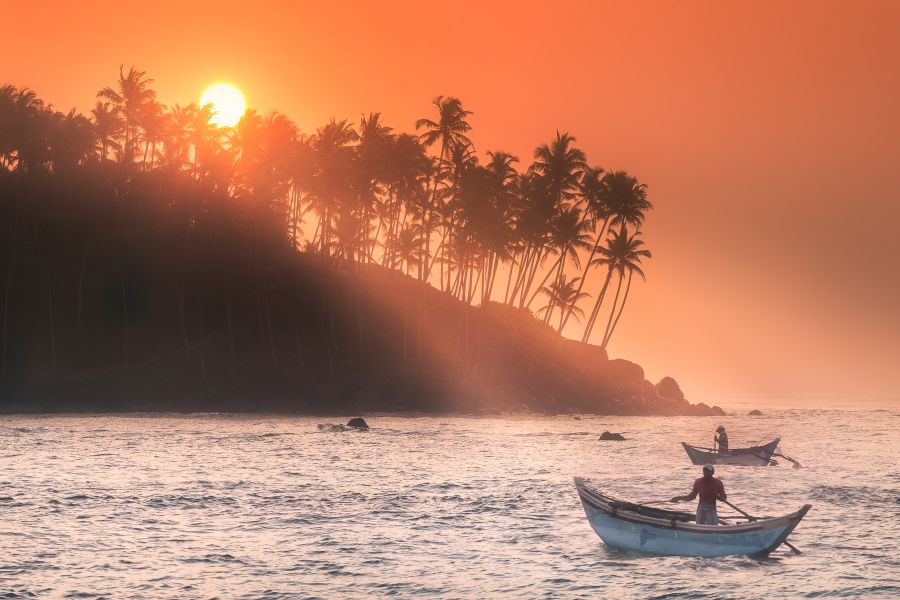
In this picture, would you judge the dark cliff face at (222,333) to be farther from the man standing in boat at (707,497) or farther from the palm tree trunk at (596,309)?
the man standing in boat at (707,497)

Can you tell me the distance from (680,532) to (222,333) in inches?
3094

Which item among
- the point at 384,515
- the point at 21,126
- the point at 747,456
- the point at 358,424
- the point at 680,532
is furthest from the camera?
the point at 21,126

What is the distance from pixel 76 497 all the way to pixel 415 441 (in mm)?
31117

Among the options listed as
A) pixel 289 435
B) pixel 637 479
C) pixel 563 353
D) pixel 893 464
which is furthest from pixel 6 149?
pixel 893 464

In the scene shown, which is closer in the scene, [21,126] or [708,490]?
[708,490]

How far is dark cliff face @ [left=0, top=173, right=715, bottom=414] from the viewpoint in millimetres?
94875

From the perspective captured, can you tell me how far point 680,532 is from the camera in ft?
98.0

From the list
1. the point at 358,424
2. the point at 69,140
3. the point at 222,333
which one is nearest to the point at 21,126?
the point at 69,140

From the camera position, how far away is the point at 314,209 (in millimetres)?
121062

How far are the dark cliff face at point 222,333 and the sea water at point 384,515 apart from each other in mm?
20689

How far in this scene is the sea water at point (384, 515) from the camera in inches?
1057

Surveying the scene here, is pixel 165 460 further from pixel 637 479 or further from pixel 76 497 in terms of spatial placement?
pixel 637 479

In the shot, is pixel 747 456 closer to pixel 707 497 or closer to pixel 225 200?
pixel 707 497

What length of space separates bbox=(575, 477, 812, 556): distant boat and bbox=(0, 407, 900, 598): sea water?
1.51ft
